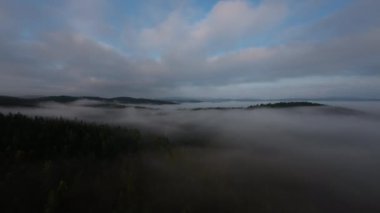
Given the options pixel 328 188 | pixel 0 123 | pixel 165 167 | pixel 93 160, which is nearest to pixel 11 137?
pixel 0 123

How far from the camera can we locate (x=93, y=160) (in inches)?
2028

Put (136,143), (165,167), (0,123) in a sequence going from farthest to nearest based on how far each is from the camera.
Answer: (136,143) < (0,123) < (165,167)

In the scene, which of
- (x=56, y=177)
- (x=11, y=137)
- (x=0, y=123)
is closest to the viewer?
(x=56, y=177)

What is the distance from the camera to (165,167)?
5444cm

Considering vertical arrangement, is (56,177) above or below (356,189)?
above

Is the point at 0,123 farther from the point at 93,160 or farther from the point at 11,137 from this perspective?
the point at 93,160

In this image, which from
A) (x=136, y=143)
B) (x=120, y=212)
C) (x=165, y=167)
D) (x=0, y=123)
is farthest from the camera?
(x=136, y=143)

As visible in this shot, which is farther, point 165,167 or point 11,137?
point 165,167

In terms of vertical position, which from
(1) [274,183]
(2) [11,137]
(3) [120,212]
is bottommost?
(1) [274,183]

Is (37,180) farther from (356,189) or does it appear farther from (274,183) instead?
(356,189)

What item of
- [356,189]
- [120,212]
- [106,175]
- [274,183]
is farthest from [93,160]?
[356,189]

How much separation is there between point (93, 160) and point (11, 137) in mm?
20870

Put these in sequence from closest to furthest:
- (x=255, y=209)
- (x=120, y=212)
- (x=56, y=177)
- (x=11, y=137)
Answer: (x=120, y=212) < (x=255, y=209) < (x=56, y=177) < (x=11, y=137)

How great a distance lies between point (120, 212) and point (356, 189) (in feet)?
217
